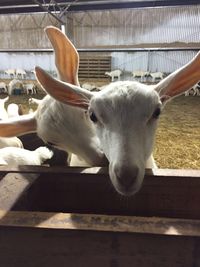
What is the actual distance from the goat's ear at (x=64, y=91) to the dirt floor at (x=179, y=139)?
8.25ft

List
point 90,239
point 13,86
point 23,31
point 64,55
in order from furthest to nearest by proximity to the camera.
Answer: point 23,31 → point 13,86 → point 64,55 → point 90,239

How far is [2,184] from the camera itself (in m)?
1.07

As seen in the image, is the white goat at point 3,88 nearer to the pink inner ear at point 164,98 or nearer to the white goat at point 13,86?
the white goat at point 13,86

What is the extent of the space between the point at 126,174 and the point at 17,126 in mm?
860

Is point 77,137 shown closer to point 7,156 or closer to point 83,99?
point 83,99

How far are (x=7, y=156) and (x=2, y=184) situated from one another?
3.62ft

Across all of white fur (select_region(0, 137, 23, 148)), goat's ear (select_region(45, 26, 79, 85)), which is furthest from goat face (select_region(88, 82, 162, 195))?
white fur (select_region(0, 137, 23, 148))

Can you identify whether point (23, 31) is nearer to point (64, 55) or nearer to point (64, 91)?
point (64, 55)

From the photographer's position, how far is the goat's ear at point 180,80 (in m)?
1.22

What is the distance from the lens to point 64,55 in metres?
1.51

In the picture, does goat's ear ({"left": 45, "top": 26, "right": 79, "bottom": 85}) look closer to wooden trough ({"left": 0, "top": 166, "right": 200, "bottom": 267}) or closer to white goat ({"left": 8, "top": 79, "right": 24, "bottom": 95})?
wooden trough ({"left": 0, "top": 166, "right": 200, "bottom": 267})

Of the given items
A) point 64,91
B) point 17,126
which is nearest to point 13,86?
point 17,126

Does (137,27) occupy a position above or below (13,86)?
above

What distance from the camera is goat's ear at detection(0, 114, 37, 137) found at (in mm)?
1571
